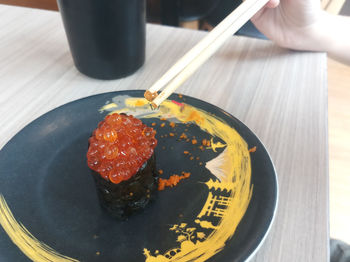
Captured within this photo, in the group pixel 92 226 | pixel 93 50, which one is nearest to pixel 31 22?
pixel 93 50

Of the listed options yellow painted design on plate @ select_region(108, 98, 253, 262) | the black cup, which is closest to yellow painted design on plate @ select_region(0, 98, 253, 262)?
yellow painted design on plate @ select_region(108, 98, 253, 262)

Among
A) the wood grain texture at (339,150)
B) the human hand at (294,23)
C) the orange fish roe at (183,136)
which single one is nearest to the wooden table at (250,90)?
the human hand at (294,23)

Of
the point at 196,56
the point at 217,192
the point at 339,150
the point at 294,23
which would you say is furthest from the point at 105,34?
the point at 339,150

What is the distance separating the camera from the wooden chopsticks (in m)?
0.45

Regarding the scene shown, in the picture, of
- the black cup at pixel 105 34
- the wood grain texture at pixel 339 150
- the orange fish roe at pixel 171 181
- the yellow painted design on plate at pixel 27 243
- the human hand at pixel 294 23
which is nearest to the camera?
the yellow painted design on plate at pixel 27 243

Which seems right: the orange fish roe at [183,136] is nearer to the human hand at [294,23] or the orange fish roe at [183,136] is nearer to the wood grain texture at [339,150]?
the human hand at [294,23]

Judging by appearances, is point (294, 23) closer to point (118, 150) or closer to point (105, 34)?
point (105, 34)

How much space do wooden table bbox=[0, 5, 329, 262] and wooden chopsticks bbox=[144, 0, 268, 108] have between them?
8.4 inches

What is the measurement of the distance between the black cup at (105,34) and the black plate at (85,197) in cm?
16

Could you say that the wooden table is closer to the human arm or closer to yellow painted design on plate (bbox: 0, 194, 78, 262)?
the human arm

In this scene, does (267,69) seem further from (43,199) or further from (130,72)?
(43,199)

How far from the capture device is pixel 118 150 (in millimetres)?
469

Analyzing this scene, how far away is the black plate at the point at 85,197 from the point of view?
16.9 inches

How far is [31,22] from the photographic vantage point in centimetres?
101
